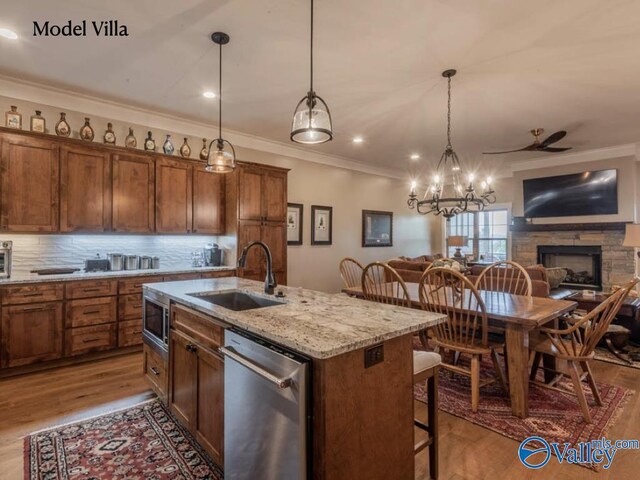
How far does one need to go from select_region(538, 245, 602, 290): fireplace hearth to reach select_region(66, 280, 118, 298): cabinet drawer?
744 cm

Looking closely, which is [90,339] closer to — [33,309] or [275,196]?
[33,309]

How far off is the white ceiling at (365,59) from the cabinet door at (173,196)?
0.74m

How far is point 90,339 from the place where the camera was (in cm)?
357

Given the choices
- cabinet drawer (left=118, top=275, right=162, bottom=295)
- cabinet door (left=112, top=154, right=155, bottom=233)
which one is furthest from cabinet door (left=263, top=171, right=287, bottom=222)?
cabinet drawer (left=118, top=275, right=162, bottom=295)

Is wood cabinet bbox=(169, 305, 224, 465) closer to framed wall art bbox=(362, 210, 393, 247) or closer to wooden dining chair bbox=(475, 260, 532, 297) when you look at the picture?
wooden dining chair bbox=(475, 260, 532, 297)

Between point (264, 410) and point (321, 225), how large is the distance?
5.13m

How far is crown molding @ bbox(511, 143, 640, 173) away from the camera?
5.93 metres

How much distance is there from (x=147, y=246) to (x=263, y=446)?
3.75 metres

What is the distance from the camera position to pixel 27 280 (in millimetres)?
3225

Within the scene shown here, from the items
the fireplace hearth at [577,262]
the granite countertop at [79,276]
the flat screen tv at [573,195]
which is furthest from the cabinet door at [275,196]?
the fireplace hearth at [577,262]

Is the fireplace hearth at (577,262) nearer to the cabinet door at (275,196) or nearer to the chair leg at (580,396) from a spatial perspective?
the chair leg at (580,396)

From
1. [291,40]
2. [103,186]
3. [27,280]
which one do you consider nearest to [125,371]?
[27,280]

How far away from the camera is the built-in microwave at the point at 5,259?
3.29m

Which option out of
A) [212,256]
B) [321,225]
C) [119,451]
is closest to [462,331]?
[119,451]
